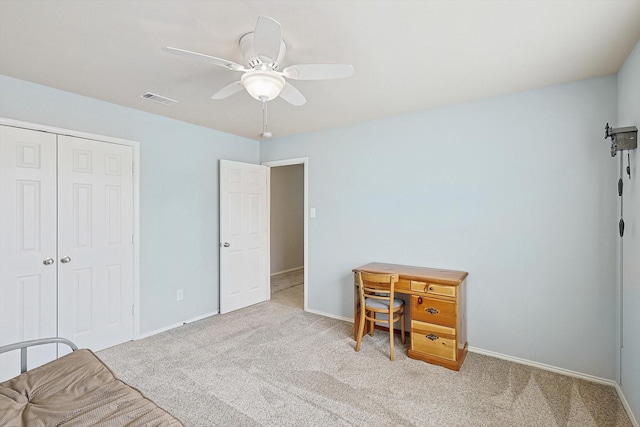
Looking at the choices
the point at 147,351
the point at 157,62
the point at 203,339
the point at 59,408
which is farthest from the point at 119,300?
the point at 157,62

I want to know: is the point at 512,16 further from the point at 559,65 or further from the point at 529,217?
the point at 529,217

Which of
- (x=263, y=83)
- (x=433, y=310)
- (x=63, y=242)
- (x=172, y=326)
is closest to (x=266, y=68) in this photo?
(x=263, y=83)

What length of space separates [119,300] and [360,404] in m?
2.57

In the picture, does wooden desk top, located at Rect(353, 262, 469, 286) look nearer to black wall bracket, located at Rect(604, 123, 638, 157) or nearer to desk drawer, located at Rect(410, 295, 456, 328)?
desk drawer, located at Rect(410, 295, 456, 328)

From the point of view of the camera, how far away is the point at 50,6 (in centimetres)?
164

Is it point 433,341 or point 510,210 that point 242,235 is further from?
point 510,210

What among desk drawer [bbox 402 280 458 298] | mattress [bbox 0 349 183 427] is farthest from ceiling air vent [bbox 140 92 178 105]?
desk drawer [bbox 402 280 458 298]

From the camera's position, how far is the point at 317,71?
1767 mm

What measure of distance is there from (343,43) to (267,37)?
0.66 metres

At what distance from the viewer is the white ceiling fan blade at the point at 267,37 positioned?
55.5 inches

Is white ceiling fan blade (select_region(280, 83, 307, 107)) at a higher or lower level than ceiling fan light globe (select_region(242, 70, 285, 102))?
higher

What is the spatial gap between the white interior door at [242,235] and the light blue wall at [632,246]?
3848 millimetres

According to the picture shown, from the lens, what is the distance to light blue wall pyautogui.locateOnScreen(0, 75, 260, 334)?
3.02 m

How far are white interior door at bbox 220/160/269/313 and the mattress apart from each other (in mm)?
2499
